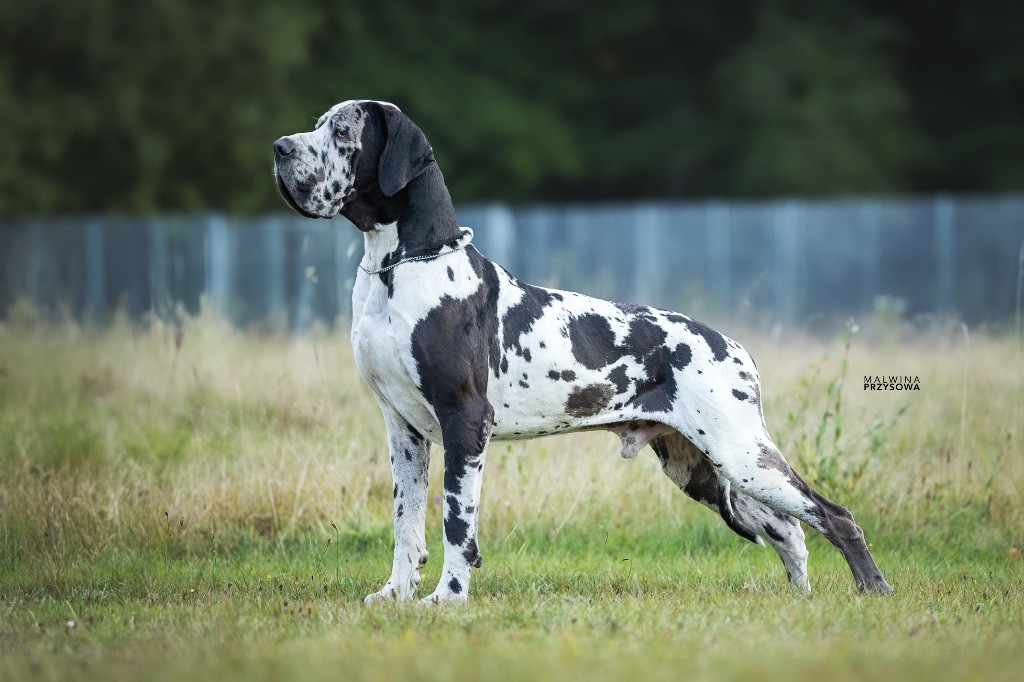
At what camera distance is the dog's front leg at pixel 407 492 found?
222 inches

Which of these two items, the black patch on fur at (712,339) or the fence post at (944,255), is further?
the fence post at (944,255)

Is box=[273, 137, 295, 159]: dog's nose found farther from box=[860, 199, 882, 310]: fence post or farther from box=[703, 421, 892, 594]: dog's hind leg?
box=[860, 199, 882, 310]: fence post

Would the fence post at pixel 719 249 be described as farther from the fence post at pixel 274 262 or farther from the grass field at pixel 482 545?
the grass field at pixel 482 545

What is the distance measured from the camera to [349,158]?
536cm

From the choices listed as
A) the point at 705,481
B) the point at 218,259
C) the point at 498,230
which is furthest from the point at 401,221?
the point at 218,259

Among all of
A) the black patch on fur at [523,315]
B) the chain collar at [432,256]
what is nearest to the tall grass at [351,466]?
the black patch on fur at [523,315]

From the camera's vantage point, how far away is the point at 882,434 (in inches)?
300

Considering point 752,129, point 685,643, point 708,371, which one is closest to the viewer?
point 685,643

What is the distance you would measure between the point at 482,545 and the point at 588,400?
1665mm

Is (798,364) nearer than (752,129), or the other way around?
(798,364)

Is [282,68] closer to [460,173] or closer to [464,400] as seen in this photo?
[460,173]

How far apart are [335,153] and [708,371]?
202cm

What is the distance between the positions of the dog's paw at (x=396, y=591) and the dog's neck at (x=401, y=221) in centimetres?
151

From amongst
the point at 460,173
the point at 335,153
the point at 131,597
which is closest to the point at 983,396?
the point at 335,153
